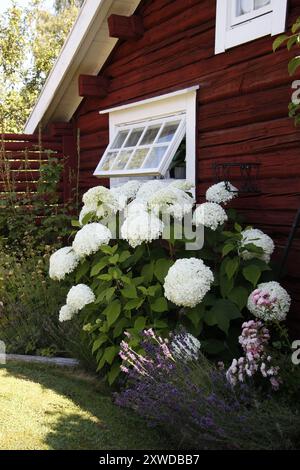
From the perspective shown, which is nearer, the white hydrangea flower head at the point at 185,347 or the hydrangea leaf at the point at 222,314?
the white hydrangea flower head at the point at 185,347

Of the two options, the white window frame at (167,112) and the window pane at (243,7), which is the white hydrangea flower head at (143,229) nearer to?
the white window frame at (167,112)

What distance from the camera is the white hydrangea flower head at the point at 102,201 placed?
16.1ft

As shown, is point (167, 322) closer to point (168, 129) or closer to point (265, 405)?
point (265, 405)

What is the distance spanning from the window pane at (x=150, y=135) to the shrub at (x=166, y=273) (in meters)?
1.63

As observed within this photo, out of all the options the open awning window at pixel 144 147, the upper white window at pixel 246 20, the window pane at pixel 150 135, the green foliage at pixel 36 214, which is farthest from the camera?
the green foliage at pixel 36 214

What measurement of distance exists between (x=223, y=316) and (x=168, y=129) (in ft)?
9.05

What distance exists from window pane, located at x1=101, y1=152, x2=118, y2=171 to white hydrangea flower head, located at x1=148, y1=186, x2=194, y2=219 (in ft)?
7.81

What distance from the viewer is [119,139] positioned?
7.05 meters

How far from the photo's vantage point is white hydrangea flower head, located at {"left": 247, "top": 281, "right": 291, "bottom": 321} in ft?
12.3

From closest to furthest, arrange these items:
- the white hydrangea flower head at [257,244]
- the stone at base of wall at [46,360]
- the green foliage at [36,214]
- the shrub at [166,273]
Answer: the shrub at [166,273] < the white hydrangea flower head at [257,244] < the stone at base of wall at [46,360] < the green foliage at [36,214]

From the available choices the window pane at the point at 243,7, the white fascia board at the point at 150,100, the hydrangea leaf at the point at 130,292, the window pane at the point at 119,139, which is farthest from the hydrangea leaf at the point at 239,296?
the window pane at the point at 119,139

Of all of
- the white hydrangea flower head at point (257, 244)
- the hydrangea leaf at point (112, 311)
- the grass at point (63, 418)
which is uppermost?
the white hydrangea flower head at point (257, 244)

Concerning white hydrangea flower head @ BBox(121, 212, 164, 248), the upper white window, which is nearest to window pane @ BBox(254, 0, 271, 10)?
the upper white window
